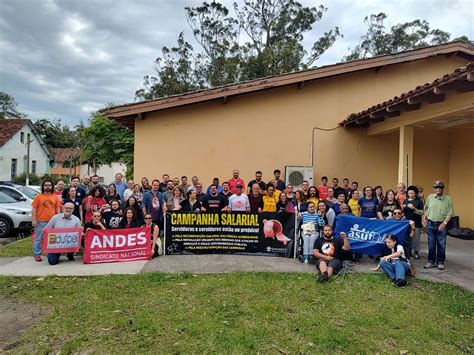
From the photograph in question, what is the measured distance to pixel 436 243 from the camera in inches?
278

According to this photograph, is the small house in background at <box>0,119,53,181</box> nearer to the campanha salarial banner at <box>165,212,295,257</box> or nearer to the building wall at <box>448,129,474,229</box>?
the campanha salarial banner at <box>165,212,295,257</box>

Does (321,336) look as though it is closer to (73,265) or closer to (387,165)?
(73,265)

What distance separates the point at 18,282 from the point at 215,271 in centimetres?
323

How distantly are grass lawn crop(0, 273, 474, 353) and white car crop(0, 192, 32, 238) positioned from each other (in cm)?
620

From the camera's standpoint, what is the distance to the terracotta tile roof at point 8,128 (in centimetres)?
3544

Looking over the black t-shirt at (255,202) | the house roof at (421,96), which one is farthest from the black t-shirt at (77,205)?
the house roof at (421,96)

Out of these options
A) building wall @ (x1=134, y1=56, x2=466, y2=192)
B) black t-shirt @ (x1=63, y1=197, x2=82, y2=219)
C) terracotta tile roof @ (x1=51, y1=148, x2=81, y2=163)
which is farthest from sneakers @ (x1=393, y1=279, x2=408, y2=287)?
terracotta tile roof @ (x1=51, y1=148, x2=81, y2=163)

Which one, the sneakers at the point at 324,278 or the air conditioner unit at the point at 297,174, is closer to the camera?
the sneakers at the point at 324,278

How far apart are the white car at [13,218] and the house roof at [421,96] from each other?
34.0 feet

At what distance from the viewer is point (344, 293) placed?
5496mm

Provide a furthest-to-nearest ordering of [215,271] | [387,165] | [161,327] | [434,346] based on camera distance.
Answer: [387,165] → [215,271] → [161,327] → [434,346]

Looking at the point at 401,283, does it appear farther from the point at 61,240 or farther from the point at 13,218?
the point at 13,218

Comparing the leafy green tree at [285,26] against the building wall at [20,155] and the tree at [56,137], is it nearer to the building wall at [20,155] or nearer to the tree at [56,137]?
the building wall at [20,155]

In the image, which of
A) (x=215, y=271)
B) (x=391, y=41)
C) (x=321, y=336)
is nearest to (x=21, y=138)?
(x=391, y=41)
